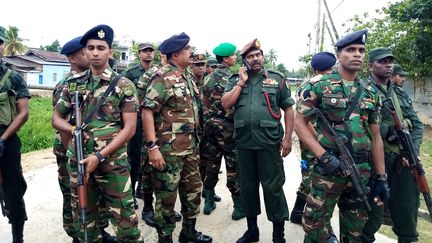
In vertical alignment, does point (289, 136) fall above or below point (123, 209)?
above

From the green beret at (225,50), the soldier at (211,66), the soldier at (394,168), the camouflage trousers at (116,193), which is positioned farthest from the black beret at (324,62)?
the camouflage trousers at (116,193)

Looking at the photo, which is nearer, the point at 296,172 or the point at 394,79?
the point at 394,79

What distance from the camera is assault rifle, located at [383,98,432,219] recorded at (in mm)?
A: 3186

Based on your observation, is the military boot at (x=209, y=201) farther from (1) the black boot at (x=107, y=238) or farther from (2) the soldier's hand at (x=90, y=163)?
(2) the soldier's hand at (x=90, y=163)

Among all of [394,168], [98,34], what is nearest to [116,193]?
[98,34]

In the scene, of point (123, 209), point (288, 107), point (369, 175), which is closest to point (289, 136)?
point (288, 107)

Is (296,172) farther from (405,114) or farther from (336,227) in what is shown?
(405,114)

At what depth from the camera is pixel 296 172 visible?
673 centimetres

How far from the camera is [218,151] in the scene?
14.7 ft

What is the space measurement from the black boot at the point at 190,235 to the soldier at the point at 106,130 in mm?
804

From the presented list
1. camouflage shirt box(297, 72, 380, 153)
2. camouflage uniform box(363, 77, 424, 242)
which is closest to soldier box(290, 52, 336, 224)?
camouflage uniform box(363, 77, 424, 242)

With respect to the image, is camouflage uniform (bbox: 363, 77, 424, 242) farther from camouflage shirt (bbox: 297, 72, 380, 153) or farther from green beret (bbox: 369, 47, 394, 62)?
camouflage shirt (bbox: 297, 72, 380, 153)

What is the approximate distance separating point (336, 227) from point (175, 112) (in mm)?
2380

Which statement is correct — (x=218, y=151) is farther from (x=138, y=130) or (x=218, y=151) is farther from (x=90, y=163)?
(x=90, y=163)
